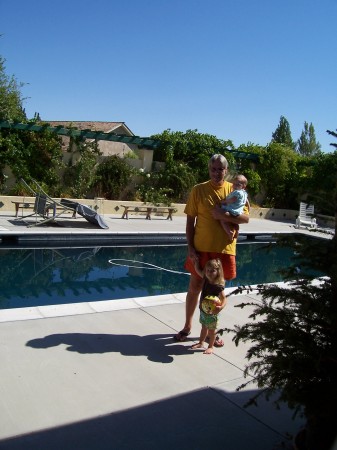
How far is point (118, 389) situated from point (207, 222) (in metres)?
1.43

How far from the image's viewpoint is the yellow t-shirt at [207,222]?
3.29 m

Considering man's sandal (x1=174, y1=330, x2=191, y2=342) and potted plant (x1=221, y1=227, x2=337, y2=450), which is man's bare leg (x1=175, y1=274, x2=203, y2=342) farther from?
potted plant (x1=221, y1=227, x2=337, y2=450)

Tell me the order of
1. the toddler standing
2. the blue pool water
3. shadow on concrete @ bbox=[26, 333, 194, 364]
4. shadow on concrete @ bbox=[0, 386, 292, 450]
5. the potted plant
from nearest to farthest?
1. the potted plant
2. shadow on concrete @ bbox=[0, 386, 292, 450]
3. shadow on concrete @ bbox=[26, 333, 194, 364]
4. the toddler standing
5. the blue pool water

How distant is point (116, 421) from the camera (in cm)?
219

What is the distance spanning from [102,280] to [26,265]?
151 cm

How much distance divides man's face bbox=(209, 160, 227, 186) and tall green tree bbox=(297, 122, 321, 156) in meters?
55.3

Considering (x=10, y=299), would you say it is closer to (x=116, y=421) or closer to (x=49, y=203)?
A: (x=116, y=421)

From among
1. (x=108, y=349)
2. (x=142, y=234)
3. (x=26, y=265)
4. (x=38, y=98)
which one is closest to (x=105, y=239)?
(x=142, y=234)

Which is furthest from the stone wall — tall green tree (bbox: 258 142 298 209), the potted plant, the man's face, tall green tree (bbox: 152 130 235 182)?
the potted plant

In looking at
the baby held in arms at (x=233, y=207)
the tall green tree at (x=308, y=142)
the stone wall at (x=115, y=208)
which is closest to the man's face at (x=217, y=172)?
the baby held in arms at (x=233, y=207)

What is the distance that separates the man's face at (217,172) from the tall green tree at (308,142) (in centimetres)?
5533

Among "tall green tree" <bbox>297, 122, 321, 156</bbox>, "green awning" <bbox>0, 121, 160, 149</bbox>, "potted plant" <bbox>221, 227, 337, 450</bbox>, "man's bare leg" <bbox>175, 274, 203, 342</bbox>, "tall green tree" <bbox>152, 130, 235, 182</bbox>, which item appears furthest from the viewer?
"tall green tree" <bbox>297, 122, 321, 156</bbox>

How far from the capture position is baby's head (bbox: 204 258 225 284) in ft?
10.3

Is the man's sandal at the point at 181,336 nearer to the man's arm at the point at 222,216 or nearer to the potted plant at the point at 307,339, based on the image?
the man's arm at the point at 222,216
